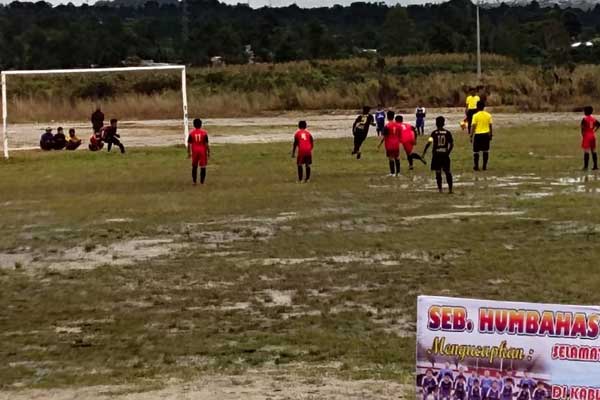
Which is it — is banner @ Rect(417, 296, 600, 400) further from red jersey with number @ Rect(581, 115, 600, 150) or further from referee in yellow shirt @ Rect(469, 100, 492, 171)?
referee in yellow shirt @ Rect(469, 100, 492, 171)

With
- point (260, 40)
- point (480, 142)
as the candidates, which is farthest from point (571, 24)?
point (480, 142)

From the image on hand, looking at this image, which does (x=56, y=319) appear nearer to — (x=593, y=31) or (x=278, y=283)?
(x=278, y=283)

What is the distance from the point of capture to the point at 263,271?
46.0ft

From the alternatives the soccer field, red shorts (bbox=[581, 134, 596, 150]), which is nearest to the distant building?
the soccer field

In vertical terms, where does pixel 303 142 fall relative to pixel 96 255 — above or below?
above

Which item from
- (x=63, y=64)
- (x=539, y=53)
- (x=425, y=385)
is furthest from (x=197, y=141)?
(x=539, y=53)

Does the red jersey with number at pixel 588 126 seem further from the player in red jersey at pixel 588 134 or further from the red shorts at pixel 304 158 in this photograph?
the red shorts at pixel 304 158

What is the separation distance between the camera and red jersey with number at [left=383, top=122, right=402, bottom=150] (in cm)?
2528

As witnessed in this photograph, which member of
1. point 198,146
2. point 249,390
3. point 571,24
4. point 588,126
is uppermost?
point 571,24

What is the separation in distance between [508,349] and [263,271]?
8696mm

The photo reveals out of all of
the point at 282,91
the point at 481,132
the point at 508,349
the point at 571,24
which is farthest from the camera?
the point at 571,24

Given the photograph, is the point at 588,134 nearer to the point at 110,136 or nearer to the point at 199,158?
the point at 199,158

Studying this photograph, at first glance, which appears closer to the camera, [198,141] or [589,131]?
[198,141]

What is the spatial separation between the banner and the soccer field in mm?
2732
